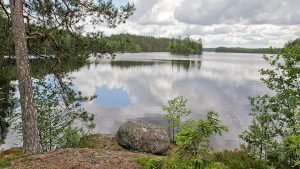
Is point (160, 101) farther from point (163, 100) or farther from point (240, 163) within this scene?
point (240, 163)

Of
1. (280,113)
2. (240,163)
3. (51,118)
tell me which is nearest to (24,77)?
(51,118)

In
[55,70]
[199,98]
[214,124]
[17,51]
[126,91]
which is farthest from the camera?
[126,91]

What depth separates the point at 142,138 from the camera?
14.4m

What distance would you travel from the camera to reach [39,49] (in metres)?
14.0

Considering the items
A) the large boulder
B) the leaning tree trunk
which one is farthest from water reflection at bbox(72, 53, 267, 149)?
the leaning tree trunk

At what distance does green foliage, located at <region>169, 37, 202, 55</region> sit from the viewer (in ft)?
582

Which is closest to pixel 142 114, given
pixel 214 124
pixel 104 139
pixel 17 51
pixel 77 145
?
pixel 104 139

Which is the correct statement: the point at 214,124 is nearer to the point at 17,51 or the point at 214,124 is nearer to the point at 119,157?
the point at 119,157

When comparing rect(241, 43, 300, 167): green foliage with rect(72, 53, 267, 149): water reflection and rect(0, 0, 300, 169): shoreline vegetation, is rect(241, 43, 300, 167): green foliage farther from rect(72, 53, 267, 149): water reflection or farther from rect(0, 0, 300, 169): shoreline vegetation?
rect(72, 53, 267, 149): water reflection

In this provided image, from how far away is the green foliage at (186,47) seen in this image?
177 m

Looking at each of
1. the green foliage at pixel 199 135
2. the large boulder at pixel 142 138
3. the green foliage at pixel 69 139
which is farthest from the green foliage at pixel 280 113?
the green foliage at pixel 69 139

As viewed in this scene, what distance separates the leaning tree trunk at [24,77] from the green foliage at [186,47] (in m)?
168

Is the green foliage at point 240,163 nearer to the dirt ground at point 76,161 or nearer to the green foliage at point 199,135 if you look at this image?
the dirt ground at point 76,161

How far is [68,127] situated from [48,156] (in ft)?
17.0
